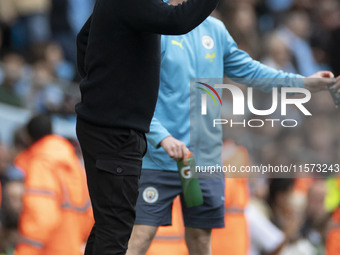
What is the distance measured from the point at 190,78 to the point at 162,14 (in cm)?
112

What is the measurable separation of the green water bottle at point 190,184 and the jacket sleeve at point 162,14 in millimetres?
977

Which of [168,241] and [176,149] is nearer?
[176,149]

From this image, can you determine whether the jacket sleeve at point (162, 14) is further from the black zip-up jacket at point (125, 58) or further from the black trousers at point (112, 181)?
the black trousers at point (112, 181)

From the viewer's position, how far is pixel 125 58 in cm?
416

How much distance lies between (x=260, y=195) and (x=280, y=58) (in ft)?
11.9

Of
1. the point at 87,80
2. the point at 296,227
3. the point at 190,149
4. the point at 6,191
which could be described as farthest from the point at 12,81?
the point at 87,80

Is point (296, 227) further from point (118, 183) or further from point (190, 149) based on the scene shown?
point (118, 183)

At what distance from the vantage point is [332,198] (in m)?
8.86

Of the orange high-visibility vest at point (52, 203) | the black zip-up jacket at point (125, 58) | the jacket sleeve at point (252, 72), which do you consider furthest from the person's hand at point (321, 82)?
the orange high-visibility vest at point (52, 203)

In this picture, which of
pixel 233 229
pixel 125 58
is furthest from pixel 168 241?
pixel 125 58

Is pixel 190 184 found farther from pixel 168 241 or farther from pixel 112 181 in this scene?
pixel 168 241

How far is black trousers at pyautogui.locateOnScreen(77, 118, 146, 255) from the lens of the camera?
4164mm

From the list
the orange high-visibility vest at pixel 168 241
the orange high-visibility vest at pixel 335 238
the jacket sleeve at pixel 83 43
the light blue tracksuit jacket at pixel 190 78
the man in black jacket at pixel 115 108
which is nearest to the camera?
the man in black jacket at pixel 115 108

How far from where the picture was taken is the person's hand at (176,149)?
4.61 m
